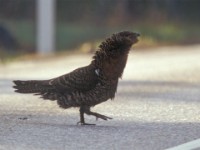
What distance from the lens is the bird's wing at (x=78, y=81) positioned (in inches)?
429

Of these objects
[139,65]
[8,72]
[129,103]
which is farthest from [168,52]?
[129,103]

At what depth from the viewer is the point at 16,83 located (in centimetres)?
1117

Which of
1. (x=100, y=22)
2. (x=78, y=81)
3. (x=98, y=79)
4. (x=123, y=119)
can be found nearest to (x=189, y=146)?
(x=98, y=79)

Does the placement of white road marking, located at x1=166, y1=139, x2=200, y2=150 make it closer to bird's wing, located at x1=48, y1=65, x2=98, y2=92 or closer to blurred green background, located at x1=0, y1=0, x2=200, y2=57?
bird's wing, located at x1=48, y1=65, x2=98, y2=92

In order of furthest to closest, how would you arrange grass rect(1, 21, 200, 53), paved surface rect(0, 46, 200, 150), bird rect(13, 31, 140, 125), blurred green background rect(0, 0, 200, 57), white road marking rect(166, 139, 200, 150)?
grass rect(1, 21, 200, 53) → blurred green background rect(0, 0, 200, 57) → bird rect(13, 31, 140, 125) → paved surface rect(0, 46, 200, 150) → white road marking rect(166, 139, 200, 150)

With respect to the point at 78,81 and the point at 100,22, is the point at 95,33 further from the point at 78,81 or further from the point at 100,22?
the point at 78,81

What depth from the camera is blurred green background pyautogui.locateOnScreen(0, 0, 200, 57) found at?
1163 inches

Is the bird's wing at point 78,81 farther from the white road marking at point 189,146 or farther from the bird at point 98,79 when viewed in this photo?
the white road marking at point 189,146

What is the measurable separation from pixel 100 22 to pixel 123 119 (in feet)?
68.8

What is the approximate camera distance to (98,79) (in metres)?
10.9

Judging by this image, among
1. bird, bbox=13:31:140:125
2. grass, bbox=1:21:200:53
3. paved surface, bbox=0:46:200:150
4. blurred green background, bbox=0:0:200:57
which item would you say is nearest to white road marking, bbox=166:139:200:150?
paved surface, bbox=0:46:200:150

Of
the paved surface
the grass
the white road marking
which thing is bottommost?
the white road marking

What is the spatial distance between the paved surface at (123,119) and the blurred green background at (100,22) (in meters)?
9.34

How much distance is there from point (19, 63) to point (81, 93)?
14.0 m
